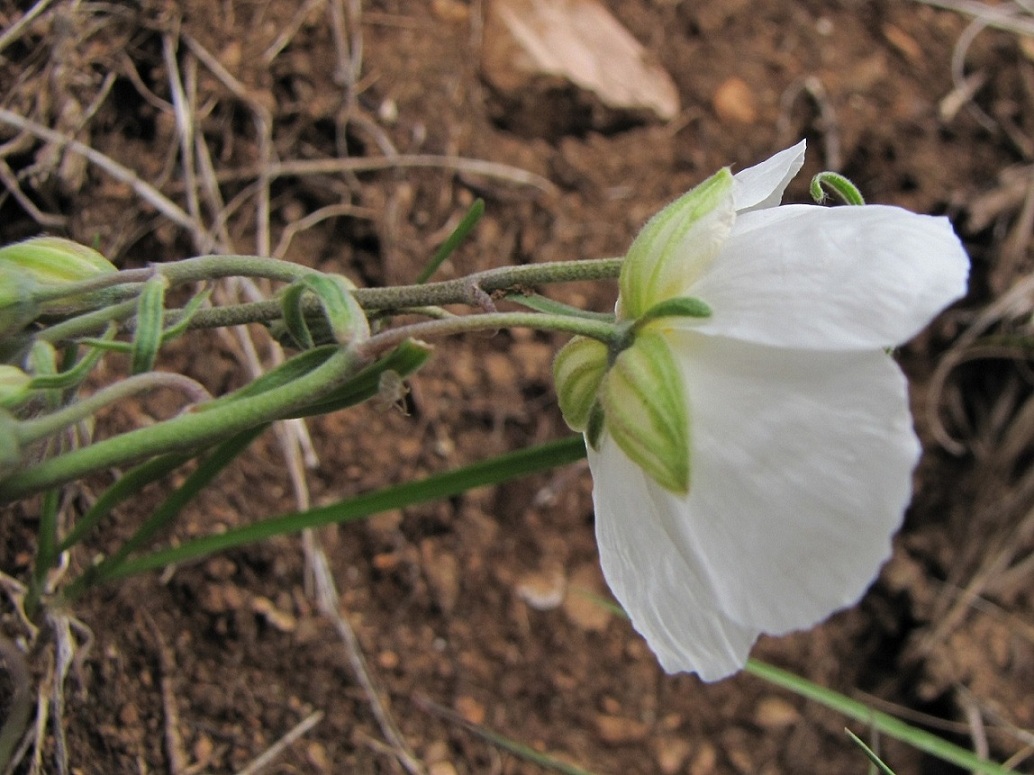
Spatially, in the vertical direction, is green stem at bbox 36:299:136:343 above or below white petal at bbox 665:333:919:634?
above

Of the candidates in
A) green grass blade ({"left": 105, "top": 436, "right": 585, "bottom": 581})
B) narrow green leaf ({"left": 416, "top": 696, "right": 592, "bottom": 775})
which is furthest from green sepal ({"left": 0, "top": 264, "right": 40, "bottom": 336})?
narrow green leaf ({"left": 416, "top": 696, "right": 592, "bottom": 775})

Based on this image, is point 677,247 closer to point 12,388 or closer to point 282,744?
point 12,388

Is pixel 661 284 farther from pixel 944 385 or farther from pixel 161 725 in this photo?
pixel 944 385

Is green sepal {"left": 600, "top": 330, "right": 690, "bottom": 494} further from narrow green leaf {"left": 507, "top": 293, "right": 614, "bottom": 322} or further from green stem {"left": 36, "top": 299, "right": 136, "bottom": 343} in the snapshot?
green stem {"left": 36, "top": 299, "right": 136, "bottom": 343}

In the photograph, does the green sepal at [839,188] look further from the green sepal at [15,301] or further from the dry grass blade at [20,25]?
the dry grass blade at [20,25]

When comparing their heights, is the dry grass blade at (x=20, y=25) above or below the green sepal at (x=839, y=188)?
above

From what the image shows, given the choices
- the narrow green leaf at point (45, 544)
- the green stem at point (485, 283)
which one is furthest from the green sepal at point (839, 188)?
the narrow green leaf at point (45, 544)
